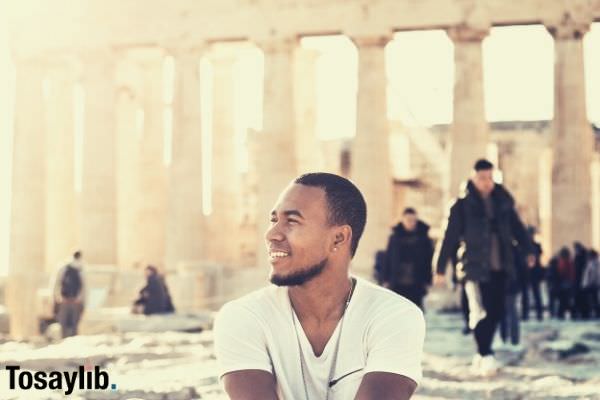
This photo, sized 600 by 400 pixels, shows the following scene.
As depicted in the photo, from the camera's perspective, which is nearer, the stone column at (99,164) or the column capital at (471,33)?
the column capital at (471,33)

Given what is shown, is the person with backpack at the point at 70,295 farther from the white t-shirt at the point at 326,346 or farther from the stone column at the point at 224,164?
the stone column at the point at 224,164

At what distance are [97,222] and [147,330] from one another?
14756 millimetres

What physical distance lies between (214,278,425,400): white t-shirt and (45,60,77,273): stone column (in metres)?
37.2

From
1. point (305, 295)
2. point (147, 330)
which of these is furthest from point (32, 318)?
point (305, 295)

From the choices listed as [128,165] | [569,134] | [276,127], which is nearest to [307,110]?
[276,127]

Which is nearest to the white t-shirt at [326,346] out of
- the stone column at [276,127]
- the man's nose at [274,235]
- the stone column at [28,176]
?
the man's nose at [274,235]

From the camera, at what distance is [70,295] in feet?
71.4

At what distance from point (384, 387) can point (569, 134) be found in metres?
29.2

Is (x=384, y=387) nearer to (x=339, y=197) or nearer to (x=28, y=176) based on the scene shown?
(x=339, y=197)

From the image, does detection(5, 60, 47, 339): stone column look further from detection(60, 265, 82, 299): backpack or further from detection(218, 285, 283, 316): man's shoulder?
detection(218, 285, 283, 316): man's shoulder

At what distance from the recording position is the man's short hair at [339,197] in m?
4.84

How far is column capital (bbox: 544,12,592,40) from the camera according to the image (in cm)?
3256

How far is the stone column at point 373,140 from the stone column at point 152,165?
9.67 m

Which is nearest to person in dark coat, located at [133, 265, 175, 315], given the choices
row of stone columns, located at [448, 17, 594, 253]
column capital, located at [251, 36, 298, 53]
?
row of stone columns, located at [448, 17, 594, 253]
